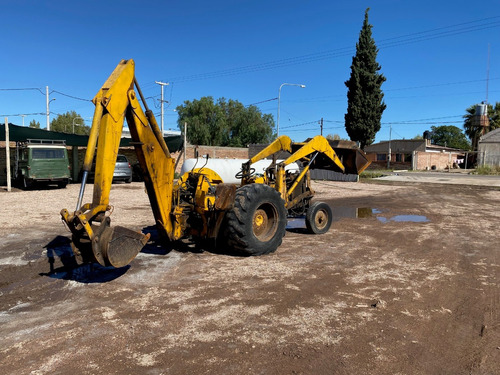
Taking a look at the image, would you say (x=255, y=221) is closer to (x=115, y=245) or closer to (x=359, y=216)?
(x=115, y=245)

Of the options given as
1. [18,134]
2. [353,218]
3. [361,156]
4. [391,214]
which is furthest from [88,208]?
[18,134]

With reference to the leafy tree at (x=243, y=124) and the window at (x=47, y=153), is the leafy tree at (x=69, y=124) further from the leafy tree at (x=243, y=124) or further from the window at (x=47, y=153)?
the window at (x=47, y=153)

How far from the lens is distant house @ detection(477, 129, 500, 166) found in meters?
50.7

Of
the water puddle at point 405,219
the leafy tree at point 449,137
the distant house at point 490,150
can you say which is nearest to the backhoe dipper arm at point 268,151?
the water puddle at point 405,219

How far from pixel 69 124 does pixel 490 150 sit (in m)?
59.8

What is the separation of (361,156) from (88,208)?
24.6 feet

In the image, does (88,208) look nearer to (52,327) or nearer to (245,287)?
(52,327)

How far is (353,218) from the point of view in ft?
38.9

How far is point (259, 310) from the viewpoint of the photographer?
4.49 meters

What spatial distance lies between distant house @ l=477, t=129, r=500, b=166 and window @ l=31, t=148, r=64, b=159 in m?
49.6

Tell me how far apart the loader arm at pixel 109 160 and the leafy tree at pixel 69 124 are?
57651 millimetres

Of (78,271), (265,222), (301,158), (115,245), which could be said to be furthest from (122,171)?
(115,245)

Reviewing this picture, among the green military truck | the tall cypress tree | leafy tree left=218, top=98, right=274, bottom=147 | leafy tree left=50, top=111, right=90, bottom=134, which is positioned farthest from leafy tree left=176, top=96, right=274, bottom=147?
the green military truck

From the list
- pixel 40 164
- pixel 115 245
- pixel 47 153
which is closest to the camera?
pixel 115 245
